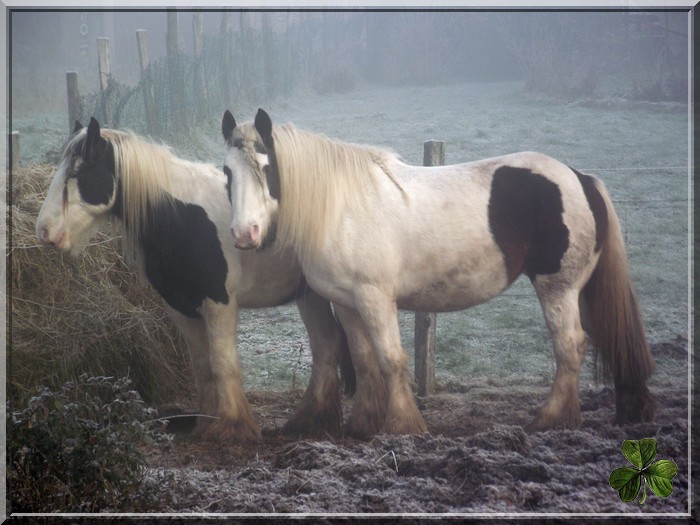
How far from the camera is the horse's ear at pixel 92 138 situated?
143 inches

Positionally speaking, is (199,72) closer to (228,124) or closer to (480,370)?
(228,124)

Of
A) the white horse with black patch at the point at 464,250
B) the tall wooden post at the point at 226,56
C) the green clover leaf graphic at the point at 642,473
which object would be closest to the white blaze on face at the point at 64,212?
the tall wooden post at the point at 226,56

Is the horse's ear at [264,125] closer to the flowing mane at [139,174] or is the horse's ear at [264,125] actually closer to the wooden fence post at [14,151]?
the flowing mane at [139,174]

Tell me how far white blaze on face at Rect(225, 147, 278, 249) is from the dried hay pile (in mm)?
731

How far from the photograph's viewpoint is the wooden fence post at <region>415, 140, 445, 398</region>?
3.86 meters

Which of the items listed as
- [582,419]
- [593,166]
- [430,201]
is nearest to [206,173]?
[430,201]

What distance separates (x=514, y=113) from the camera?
3.89m

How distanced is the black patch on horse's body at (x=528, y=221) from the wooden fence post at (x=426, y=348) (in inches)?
15.5

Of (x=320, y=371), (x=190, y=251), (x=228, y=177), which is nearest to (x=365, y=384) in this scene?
(x=320, y=371)

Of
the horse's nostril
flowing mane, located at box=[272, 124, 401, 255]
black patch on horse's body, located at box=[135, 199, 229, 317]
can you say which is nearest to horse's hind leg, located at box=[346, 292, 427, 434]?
flowing mane, located at box=[272, 124, 401, 255]

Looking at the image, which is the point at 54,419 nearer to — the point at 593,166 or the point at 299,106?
the point at 299,106

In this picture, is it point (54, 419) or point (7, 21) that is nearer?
point (54, 419)

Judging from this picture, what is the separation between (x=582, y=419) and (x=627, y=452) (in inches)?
9.1

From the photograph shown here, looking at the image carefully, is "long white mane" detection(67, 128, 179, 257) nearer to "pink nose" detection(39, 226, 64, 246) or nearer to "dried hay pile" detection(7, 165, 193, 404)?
"dried hay pile" detection(7, 165, 193, 404)
